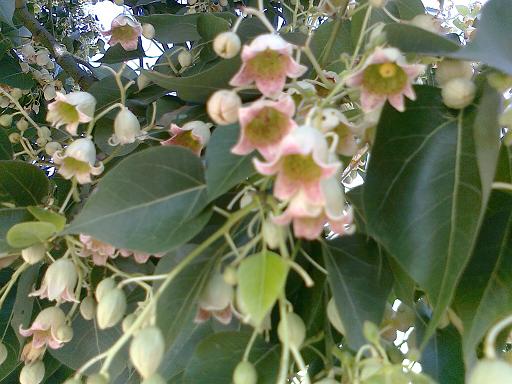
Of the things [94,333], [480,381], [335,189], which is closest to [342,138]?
Result: [335,189]

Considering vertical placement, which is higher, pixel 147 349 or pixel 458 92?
pixel 458 92

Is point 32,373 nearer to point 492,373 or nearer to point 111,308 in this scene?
point 111,308

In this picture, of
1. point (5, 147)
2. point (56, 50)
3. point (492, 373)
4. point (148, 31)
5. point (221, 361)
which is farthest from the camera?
point (56, 50)

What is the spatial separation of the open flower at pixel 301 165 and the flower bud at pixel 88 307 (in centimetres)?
36

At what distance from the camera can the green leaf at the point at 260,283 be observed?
1.32 ft

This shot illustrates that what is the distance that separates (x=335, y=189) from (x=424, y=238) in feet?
0.28

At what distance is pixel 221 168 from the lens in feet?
1.61

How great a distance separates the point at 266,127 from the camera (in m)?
0.48

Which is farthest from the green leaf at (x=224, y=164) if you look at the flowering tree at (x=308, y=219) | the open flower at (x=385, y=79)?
the open flower at (x=385, y=79)

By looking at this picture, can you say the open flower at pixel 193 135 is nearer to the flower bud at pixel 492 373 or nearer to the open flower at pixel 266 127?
the open flower at pixel 266 127

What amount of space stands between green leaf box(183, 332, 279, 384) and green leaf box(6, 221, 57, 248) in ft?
0.57

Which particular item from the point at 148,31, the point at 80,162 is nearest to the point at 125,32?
the point at 148,31

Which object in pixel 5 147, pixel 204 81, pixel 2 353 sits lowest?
pixel 2 353

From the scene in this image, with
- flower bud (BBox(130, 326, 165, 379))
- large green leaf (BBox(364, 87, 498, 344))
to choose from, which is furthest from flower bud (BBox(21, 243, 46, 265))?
large green leaf (BBox(364, 87, 498, 344))
